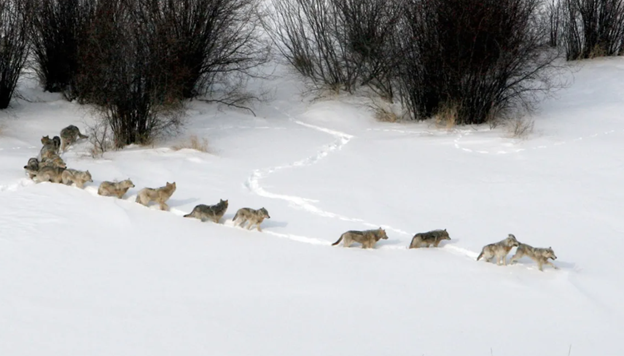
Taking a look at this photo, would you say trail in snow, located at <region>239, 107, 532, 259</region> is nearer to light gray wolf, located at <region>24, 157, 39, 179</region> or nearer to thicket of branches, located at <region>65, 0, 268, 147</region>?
thicket of branches, located at <region>65, 0, 268, 147</region>

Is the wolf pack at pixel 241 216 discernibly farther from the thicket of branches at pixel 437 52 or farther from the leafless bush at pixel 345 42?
the leafless bush at pixel 345 42

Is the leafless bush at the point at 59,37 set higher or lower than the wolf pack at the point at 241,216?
higher

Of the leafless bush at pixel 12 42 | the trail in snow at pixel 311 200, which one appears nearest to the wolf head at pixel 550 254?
the trail in snow at pixel 311 200

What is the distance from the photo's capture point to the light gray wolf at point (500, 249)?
904 cm

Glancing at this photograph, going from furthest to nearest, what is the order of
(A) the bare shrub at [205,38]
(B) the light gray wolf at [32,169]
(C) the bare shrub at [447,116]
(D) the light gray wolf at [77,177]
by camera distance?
(A) the bare shrub at [205,38], (C) the bare shrub at [447,116], (B) the light gray wolf at [32,169], (D) the light gray wolf at [77,177]

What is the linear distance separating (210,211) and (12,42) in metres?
10.0

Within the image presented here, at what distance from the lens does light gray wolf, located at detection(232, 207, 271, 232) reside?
10.2m

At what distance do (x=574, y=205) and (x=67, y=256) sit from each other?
748 centimetres

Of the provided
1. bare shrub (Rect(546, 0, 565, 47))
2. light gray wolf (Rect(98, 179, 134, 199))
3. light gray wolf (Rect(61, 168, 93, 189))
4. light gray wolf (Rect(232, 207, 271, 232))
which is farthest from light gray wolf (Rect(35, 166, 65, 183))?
bare shrub (Rect(546, 0, 565, 47))

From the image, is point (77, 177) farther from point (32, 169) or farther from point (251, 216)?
point (251, 216)

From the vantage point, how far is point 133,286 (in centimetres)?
812

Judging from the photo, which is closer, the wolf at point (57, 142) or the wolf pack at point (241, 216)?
the wolf pack at point (241, 216)

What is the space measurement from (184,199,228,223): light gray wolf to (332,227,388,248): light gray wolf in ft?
6.05

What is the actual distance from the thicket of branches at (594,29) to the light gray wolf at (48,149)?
16753 mm
